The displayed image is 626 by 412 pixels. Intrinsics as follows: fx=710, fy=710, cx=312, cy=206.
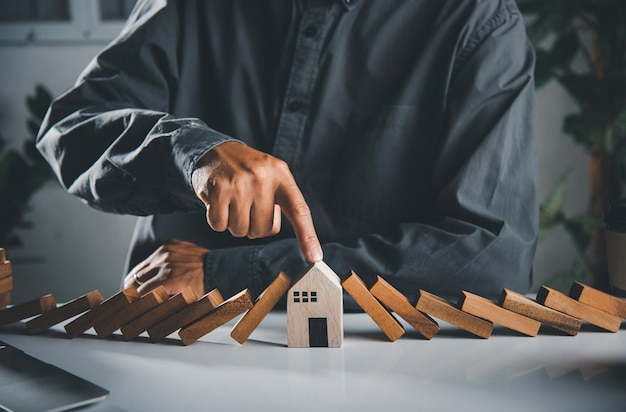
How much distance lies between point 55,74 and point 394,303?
2.24 meters

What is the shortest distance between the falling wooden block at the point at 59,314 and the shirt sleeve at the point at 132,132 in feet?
0.61

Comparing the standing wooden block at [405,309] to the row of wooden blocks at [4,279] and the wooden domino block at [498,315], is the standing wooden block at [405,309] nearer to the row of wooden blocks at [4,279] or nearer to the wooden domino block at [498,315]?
the wooden domino block at [498,315]

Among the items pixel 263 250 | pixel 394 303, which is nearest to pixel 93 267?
pixel 263 250

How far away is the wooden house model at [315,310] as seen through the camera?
2.43 feet

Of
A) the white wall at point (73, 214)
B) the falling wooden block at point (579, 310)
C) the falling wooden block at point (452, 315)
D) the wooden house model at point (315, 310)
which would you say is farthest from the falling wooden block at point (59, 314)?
the white wall at point (73, 214)

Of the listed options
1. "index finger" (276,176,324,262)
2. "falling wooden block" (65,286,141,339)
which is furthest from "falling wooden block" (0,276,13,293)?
"index finger" (276,176,324,262)

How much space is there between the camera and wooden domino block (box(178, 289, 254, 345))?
2.47ft

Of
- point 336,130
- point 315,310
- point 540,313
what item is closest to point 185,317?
point 315,310

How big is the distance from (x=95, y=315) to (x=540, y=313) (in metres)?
0.49

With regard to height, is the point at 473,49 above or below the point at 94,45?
above

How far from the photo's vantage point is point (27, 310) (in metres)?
0.83

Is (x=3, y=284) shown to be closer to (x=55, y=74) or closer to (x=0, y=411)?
(x=0, y=411)

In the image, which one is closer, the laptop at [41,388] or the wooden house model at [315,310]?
the laptop at [41,388]

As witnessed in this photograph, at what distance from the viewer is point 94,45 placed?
2662 mm
